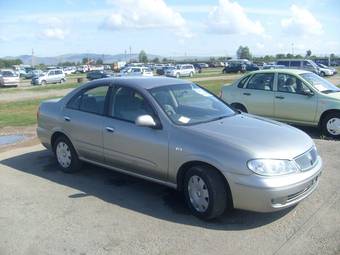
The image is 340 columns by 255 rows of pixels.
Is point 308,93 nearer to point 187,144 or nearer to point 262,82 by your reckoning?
point 262,82

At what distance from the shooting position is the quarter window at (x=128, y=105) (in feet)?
18.2

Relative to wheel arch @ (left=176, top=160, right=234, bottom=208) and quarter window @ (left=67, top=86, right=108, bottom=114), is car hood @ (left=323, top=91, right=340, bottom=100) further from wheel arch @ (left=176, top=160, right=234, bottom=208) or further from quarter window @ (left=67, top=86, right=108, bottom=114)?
wheel arch @ (left=176, top=160, right=234, bottom=208)

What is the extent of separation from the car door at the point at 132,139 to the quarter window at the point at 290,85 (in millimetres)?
5097

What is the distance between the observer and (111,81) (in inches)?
243

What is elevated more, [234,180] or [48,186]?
[234,180]

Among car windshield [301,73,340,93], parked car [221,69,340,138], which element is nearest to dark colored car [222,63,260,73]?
parked car [221,69,340,138]

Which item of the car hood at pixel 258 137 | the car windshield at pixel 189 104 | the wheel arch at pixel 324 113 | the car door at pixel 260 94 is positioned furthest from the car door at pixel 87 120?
the wheel arch at pixel 324 113

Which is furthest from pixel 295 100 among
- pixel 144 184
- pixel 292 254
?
pixel 292 254

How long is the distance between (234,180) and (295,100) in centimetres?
562

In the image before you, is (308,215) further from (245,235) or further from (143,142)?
(143,142)

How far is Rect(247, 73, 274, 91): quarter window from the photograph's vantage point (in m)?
10.1

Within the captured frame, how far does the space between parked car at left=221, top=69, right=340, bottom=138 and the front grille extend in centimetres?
453

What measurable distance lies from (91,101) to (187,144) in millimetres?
2115

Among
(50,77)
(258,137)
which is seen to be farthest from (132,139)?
(50,77)
